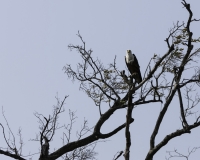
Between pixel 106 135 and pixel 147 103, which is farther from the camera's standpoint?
pixel 106 135

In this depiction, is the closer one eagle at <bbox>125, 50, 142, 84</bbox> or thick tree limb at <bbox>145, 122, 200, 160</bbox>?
thick tree limb at <bbox>145, 122, 200, 160</bbox>

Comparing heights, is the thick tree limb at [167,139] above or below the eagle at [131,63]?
below

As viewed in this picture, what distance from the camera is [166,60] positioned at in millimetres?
8016

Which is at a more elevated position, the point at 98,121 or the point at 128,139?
the point at 98,121

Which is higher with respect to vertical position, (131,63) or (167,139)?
(131,63)

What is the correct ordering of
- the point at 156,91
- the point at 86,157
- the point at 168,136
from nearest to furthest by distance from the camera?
the point at 168,136, the point at 156,91, the point at 86,157

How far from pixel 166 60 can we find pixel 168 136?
1.44 meters

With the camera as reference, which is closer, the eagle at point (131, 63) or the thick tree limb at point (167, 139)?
the thick tree limb at point (167, 139)

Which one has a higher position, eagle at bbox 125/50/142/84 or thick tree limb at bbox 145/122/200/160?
eagle at bbox 125/50/142/84

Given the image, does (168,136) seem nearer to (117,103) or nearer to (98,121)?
(117,103)

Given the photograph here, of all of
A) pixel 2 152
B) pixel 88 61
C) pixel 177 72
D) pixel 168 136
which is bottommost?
pixel 168 136

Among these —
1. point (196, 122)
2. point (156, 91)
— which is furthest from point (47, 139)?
point (196, 122)

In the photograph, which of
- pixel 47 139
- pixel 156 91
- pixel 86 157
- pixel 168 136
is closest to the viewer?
pixel 168 136

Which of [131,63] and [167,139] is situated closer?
[167,139]
